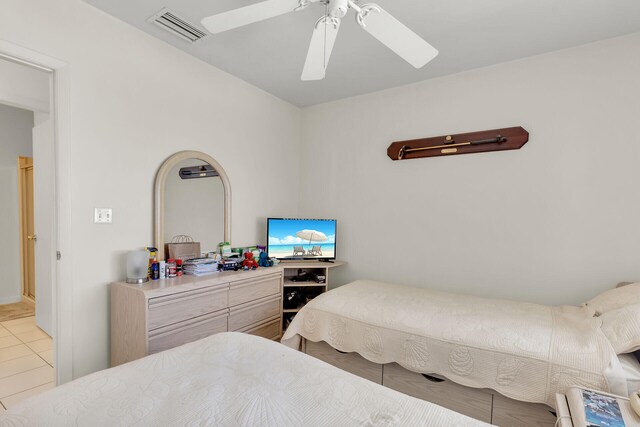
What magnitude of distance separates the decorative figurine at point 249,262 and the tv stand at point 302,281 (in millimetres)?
257

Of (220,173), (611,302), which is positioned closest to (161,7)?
(220,173)

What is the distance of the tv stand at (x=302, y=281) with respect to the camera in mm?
3104

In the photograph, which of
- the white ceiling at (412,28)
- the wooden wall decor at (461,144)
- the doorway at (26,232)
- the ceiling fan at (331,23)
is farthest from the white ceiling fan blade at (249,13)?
the wooden wall decor at (461,144)

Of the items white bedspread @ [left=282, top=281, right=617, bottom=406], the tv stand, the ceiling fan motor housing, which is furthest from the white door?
the ceiling fan motor housing

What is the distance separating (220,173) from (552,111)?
2795 millimetres

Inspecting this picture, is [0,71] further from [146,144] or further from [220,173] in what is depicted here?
[220,173]

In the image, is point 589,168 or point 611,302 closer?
point 611,302

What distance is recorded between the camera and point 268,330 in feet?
9.32

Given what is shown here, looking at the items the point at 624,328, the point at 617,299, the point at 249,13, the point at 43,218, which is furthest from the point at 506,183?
the point at 43,218

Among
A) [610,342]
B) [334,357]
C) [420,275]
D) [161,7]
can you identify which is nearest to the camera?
[610,342]

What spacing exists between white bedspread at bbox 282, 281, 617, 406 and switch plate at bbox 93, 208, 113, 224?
4.85ft

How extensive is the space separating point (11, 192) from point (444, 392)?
534 centimetres

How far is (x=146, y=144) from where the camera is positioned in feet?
7.79

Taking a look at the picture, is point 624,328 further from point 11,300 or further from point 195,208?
point 11,300
